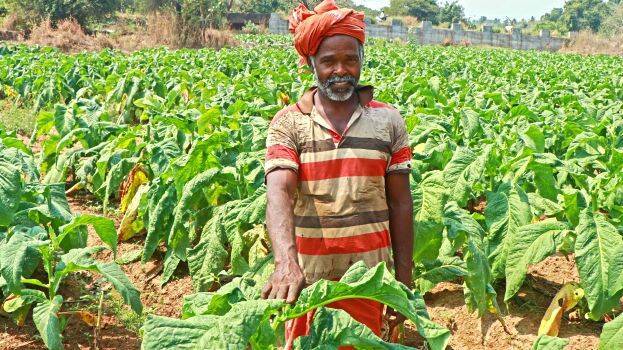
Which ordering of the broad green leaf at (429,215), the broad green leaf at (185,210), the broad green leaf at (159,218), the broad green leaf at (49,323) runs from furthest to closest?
the broad green leaf at (159,218)
the broad green leaf at (185,210)
the broad green leaf at (429,215)
the broad green leaf at (49,323)

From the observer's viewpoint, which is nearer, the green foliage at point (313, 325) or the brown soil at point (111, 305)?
the green foliage at point (313, 325)

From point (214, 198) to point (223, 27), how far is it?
110ft

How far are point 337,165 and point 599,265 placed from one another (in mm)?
1712

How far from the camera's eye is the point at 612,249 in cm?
353

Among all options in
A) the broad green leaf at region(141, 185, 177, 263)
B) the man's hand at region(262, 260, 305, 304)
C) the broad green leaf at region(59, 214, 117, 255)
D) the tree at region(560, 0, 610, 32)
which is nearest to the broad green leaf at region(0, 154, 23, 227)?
the broad green leaf at region(59, 214, 117, 255)

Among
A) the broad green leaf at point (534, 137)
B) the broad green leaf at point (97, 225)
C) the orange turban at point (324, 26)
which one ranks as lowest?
the broad green leaf at point (97, 225)

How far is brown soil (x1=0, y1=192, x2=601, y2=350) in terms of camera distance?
3971 millimetres

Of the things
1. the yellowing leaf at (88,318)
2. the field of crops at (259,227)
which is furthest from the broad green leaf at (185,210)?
the yellowing leaf at (88,318)

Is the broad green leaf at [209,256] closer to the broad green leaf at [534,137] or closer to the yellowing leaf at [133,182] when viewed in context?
the yellowing leaf at [133,182]

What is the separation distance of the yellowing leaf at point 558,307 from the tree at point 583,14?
106 metres

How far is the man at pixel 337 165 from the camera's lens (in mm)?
2453

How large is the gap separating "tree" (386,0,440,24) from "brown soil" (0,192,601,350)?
9278 cm

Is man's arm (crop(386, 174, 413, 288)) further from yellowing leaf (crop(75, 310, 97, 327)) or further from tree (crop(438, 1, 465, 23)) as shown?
tree (crop(438, 1, 465, 23))

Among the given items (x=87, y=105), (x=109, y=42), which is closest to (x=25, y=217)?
(x=87, y=105)
